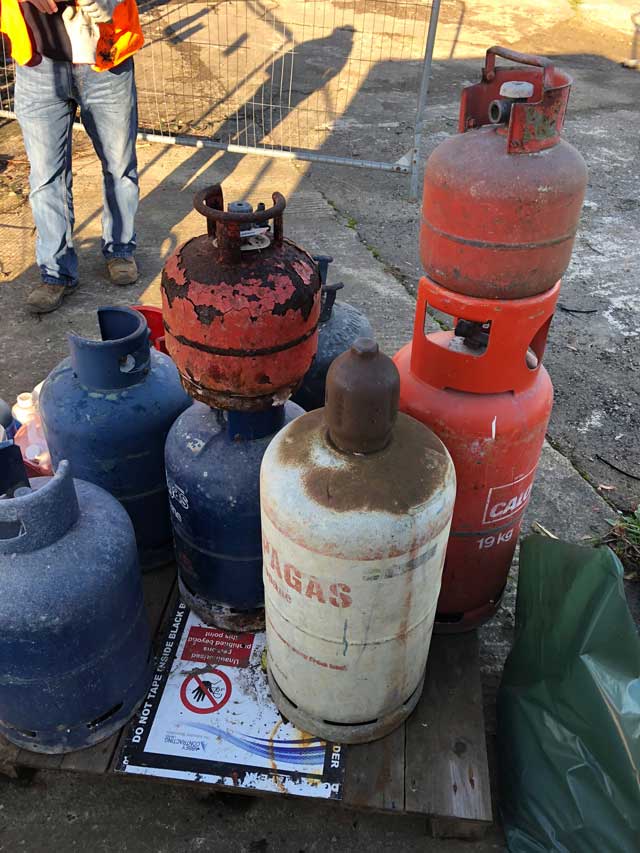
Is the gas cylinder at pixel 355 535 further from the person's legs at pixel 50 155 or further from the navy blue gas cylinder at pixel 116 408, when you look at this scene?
the person's legs at pixel 50 155

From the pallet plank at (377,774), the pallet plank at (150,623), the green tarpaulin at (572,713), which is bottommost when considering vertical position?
the pallet plank at (150,623)

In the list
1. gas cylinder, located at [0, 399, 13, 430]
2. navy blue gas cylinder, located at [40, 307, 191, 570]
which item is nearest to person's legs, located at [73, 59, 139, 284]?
gas cylinder, located at [0, 399, 13, 430]

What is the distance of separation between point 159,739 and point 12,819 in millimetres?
536

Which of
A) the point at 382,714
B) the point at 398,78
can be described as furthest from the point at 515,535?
the point at 398,78

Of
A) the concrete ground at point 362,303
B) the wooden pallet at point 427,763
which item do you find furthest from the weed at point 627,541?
the wooden pallet at point 427,763

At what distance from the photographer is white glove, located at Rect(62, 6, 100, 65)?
Result: 364cm

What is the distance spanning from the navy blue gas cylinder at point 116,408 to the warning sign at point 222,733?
22.7 inches

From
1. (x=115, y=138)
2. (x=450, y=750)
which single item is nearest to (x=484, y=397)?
(x=450, y=750)

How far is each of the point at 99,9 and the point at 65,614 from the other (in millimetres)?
3178

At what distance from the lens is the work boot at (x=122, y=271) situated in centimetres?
468

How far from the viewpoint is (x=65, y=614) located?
181 cm

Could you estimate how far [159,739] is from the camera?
2.08 metres

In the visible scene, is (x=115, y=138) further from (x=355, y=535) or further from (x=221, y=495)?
(x=355, y=535)

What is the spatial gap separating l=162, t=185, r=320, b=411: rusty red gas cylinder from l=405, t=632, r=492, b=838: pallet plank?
1084 millimetres
